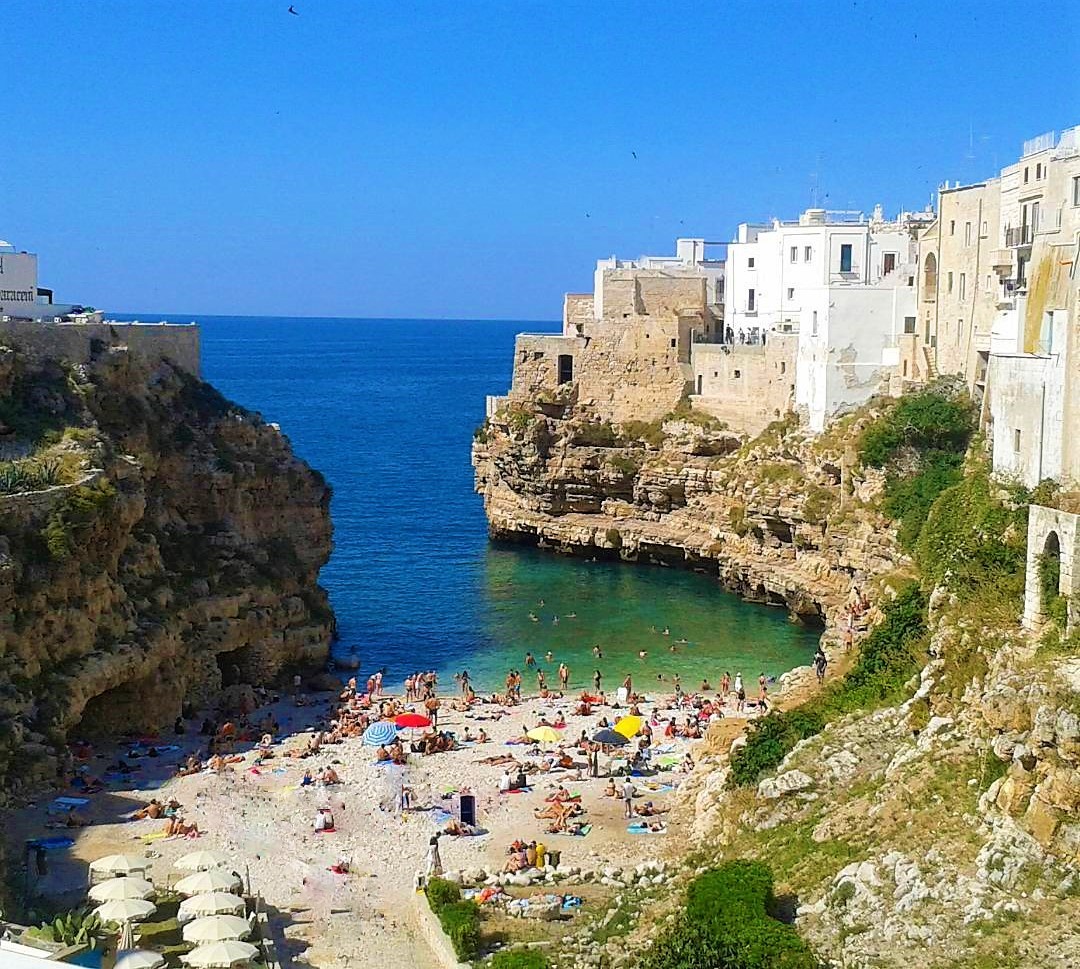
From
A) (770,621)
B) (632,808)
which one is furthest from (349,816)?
(770,621)

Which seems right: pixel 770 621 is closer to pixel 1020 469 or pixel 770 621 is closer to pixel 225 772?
pixel 1020 469

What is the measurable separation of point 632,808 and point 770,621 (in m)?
19.7

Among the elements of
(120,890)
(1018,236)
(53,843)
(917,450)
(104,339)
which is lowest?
(53,843)

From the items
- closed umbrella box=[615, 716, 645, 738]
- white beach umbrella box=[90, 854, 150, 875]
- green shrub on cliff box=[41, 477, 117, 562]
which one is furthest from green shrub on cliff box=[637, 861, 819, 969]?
green shrub on cliff box=[41, 477, 117, 562]

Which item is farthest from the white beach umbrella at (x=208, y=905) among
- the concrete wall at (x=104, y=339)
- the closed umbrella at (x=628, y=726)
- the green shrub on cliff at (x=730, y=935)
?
the concrete wall at (x=104, y=339)

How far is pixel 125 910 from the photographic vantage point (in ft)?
68.7

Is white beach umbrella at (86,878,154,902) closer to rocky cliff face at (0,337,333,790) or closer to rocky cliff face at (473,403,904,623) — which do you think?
rocky cliff face at (0,337,333,790)

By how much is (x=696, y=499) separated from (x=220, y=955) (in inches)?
1409

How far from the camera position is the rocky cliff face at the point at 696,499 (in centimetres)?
4569

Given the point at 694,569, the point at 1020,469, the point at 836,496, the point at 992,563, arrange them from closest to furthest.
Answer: the point at 992,563 → the point at 1020,469 → the point at 836,496 → the point at 694,569

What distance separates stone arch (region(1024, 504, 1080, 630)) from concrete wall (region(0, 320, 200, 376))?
25.1 m

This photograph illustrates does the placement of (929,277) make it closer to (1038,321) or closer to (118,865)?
(1038,321)

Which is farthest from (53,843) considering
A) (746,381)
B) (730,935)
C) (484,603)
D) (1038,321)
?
(746,381)

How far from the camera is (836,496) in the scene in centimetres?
4641
